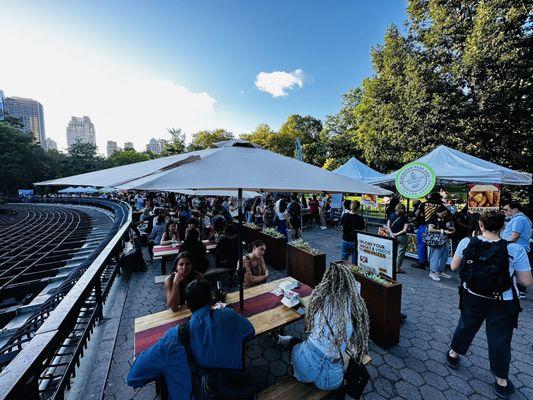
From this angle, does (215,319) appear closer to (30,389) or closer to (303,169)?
(30,389)

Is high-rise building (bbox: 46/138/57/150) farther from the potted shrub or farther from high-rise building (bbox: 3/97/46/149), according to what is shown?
the potted shrub

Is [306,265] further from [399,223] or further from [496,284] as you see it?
[496,284]

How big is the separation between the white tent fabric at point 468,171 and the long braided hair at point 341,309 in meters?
6.67

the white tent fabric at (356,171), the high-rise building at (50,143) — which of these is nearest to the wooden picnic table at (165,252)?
the white tent fabric at (356,171)

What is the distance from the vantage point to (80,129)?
131 meters

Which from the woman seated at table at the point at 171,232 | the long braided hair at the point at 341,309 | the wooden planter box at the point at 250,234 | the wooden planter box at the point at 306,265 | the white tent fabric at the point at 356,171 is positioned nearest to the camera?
the long braided hair at the point at 341,309

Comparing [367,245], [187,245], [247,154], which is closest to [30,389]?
[247,154]

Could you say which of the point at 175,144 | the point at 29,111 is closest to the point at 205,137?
the point at 175,144

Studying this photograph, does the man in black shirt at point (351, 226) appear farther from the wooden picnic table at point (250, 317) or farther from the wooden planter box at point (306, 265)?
the wooden picnic table at point (250, 317)

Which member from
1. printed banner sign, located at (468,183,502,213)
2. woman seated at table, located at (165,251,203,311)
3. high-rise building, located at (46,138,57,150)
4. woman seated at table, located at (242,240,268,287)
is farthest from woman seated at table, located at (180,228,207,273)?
high-rise building, located at (46,138,57,150)

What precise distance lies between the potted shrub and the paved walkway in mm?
1395

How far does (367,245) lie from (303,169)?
95.0 inches

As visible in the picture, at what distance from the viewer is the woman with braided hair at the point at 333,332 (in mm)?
2146

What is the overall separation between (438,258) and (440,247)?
37 cm
